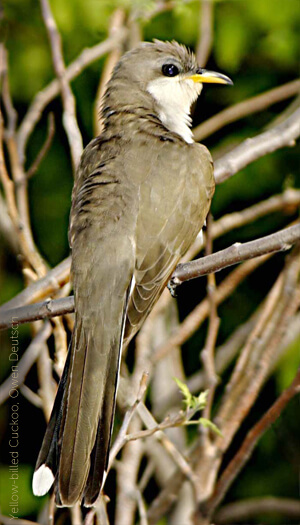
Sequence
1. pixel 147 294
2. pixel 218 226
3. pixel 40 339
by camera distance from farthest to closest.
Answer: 1. pixel 218 226
2. pixel 40 339
3. pixel 147 294

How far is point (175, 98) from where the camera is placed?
4.19 meters

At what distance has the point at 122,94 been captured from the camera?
13.6 feet

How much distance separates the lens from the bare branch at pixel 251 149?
3.92 meters

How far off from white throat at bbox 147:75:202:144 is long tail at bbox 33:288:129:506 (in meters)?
1.25

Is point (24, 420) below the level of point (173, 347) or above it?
above

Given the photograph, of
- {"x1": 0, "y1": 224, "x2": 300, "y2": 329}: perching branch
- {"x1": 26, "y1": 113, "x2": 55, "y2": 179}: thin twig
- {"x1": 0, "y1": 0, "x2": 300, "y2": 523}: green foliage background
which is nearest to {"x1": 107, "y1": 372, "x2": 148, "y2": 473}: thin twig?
{"x1": 0, "y1": 224, "x2": 300, "y2": 329}: perching branch

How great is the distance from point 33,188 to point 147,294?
2319mm

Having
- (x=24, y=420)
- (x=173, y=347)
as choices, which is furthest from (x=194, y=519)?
(x=24, y=420)

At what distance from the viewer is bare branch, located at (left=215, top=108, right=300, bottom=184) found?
12.8ft

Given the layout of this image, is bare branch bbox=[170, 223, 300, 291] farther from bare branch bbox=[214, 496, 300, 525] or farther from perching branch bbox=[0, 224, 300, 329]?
bare branch bbox=[214, 496, 300, 525]

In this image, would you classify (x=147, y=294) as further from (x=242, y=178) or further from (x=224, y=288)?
(x=242, y=178)

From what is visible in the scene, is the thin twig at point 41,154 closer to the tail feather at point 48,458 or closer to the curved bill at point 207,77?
the curved bill at point 207,77

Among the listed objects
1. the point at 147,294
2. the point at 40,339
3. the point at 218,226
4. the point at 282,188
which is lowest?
the point at 147,294

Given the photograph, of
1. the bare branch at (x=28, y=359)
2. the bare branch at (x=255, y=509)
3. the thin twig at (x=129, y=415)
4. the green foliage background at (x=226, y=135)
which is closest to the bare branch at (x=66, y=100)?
the bare branch at (x=28, y=359)
